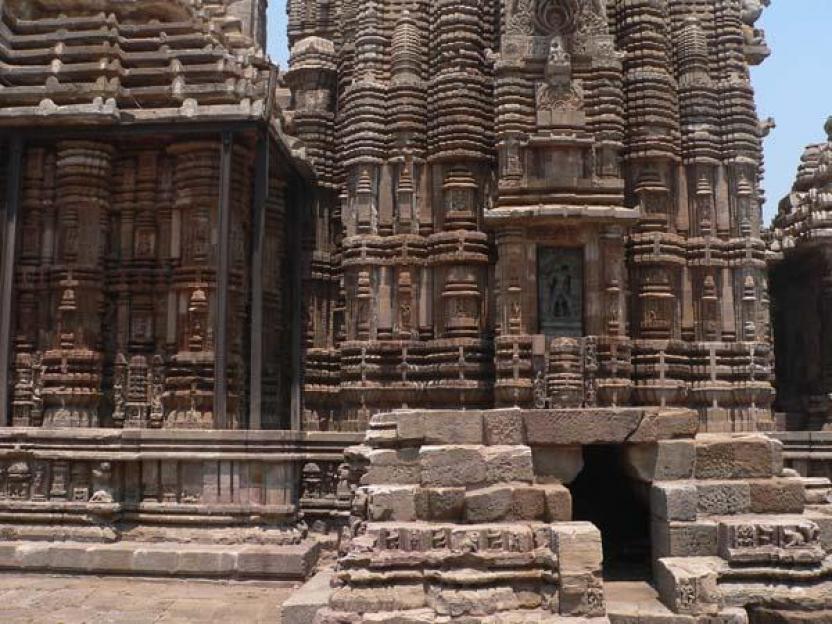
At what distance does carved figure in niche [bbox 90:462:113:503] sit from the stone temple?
50 millimetres

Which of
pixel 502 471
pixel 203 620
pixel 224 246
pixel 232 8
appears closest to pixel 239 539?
pixel 203 620

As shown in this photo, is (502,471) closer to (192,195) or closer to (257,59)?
(192,195)

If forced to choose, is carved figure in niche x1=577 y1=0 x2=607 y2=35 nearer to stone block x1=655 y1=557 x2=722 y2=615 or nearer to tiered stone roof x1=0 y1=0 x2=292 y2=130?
tiered stone roof x1=0 y1=0 x2=292 y2=130

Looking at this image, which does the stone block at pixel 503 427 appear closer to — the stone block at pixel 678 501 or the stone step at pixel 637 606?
the stone block at pixel 678 501

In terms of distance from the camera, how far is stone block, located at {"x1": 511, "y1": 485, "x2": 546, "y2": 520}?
7.69m

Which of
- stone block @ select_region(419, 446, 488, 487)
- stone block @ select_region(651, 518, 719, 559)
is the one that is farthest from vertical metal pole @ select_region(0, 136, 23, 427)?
stone block @ select_region(651, 518, 719, 559)

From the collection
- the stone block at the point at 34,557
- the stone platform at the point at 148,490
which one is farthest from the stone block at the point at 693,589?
the stone block at the point at 34,557

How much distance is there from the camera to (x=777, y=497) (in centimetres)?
795

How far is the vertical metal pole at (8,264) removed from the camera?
14164mm

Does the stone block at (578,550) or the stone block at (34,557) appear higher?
the stone block at (578,550)

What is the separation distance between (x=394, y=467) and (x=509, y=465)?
1.12 m

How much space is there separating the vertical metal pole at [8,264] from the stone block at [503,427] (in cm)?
962

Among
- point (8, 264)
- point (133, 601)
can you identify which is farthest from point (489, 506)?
point (8, 264)

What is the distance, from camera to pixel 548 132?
1691cm
